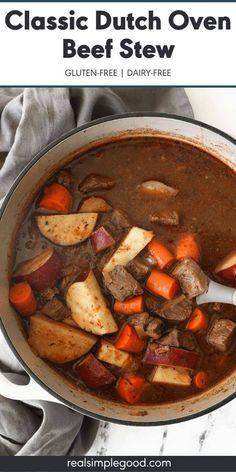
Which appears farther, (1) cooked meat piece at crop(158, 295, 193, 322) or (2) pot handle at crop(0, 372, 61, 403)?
(1) cooked meat piece at crop(158, 295, 193, 322)

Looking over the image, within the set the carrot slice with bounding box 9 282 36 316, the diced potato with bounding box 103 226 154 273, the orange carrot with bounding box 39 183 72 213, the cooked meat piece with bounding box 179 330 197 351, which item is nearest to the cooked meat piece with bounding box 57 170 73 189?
the orange carrot with bounding box 39 183 72 213

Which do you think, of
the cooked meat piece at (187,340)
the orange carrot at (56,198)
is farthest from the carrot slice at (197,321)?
the orange carrot at (56,198)

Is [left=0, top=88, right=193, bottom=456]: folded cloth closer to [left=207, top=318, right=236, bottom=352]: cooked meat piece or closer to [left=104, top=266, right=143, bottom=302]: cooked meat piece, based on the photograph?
[left=104, top=266, right=143, bottom=302]: cooked meat piece

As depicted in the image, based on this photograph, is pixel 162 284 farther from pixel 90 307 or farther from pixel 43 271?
pixel 43 271

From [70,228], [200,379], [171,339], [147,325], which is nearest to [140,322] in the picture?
[147,325]

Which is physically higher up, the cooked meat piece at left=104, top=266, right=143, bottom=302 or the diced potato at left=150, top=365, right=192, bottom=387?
the cooked meat piece at left=104, top=266, right=143, bottom=302

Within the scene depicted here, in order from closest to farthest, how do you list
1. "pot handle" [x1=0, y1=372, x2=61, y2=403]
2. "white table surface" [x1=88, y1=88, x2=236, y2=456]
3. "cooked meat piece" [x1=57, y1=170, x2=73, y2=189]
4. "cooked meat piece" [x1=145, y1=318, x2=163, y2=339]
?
1. "pot handle" [x1=0, y1=372, x2=61, y2=403]
2. "cooked meat piece" [x1=145, y1=318, x2=163, y2=339]
3. "cooked meat piece" [x1=57, y1=170, x2=73, y2=189]
4. "white table surface" [x1=88, y1=88, x2=236, y2=456]

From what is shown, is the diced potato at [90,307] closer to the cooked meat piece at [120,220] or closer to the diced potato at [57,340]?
the diced potato at [57,340]
